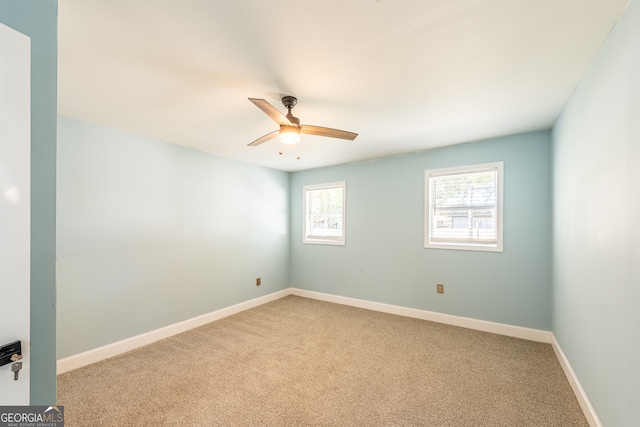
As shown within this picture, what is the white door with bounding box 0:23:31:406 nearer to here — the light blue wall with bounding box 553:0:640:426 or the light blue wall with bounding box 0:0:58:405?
the light blue wall with bounding box 0:0:58:405

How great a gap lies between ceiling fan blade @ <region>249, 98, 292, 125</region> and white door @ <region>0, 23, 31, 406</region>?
1.07 metres

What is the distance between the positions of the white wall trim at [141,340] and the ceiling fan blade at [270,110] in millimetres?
2904

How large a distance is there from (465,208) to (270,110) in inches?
114

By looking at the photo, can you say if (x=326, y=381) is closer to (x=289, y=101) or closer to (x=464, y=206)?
(x=289, y=101)

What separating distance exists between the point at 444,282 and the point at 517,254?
3.04ft

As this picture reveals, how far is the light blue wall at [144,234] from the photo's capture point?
260 cm

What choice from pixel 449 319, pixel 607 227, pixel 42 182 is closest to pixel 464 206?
pixel 449 319

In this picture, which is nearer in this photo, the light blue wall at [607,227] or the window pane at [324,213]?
the light blue wall at [607,227]

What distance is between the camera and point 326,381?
233 centimetres

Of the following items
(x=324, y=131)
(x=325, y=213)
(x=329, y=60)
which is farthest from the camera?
(x=325, y=213)

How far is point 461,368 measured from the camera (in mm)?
2527

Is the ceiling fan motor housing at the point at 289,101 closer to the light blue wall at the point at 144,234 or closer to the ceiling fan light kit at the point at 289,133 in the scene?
the ceiling fan light kit at the point at 289,133

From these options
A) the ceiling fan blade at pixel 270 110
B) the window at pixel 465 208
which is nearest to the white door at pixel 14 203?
the ceiling fan blade at pixel 270 110

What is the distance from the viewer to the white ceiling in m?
1.33
